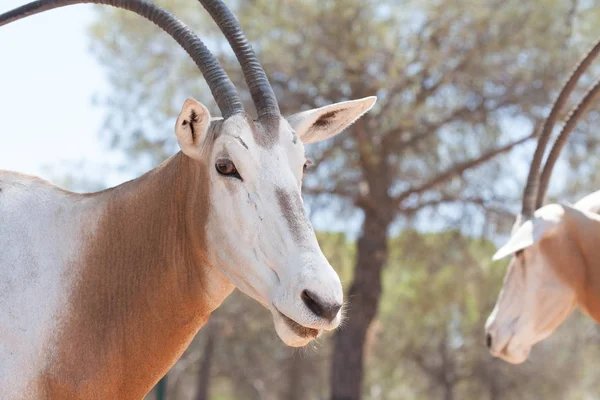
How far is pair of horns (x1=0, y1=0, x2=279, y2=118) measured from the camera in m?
3.32

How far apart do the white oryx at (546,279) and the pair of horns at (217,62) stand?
3.25m

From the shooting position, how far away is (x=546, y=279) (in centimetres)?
625

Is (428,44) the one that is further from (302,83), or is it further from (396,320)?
(396,320)

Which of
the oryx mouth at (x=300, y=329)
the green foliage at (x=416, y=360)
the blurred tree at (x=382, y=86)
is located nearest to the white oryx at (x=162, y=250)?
the oryx mouth at (x=300, y=329)

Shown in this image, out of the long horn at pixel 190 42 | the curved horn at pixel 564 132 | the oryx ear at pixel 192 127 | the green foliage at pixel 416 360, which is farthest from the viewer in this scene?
the green foliage at pixel 416 360

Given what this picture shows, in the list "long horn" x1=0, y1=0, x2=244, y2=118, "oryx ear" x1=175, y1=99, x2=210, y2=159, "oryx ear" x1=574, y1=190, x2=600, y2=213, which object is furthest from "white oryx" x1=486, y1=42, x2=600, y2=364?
"oryx ear" x1=175, y1=99, x2=210, y2=159

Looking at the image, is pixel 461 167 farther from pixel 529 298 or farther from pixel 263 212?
pixel 263 212

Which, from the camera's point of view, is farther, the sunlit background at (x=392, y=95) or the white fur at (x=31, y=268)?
the sunlit background at (x=392, y=95)

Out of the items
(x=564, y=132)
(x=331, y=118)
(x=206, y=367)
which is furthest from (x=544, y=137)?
(x=206, y=367)

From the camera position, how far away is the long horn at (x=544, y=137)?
6.54m

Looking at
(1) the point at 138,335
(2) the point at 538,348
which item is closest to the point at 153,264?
(1) the point at 138,335

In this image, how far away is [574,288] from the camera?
6273mm

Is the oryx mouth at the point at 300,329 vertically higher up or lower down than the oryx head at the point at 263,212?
lower down

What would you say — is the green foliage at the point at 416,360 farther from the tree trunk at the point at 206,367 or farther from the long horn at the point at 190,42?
the long horn at the point at 190,42
